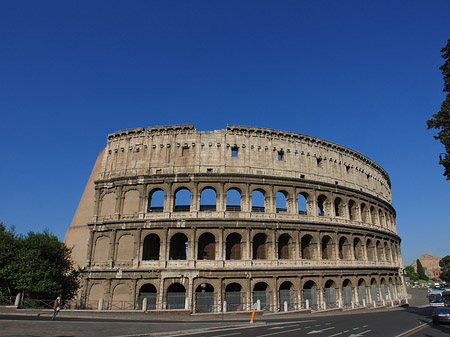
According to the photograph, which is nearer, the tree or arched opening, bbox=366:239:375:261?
the tree

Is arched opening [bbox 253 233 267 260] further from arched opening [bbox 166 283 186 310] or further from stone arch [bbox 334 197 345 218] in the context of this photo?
stone arch [bbox 334 197 345 218]

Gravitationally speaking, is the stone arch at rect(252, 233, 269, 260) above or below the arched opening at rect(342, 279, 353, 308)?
above

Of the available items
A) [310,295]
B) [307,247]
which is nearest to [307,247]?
[307,247]

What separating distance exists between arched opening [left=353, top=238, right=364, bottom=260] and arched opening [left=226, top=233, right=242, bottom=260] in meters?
15.2

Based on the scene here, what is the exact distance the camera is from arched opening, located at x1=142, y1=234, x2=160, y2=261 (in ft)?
98.8

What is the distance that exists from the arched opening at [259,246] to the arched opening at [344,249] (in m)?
9.97

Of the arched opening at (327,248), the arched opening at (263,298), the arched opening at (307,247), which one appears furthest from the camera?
the arched opening at (327,248)

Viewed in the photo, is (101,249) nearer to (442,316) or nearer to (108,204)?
(108,204)

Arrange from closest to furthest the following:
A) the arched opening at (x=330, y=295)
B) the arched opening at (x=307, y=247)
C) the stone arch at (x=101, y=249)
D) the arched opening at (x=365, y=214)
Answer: the stone arch at (x=101, y=249) → the arched opening at (x=330, y=295) → the arched opening at (x=307, y=247) → the arched opening at (x=365, y=214)

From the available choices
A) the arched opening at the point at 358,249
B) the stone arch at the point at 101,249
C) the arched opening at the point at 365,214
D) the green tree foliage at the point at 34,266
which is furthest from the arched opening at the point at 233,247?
the arched opening at the point at 365,214

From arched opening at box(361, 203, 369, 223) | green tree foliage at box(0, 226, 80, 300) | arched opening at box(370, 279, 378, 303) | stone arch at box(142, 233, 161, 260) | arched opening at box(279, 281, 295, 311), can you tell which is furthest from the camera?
arched opening at box(361, 203, 369, 223)

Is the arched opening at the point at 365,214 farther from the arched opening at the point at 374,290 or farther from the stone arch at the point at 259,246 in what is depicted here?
the stone arch at the point at 259,246

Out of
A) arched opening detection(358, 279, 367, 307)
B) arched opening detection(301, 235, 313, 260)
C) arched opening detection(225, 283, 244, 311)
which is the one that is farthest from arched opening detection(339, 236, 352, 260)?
arched opening detection(225, 283, 244, 311)

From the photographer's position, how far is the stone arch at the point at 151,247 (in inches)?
1184
